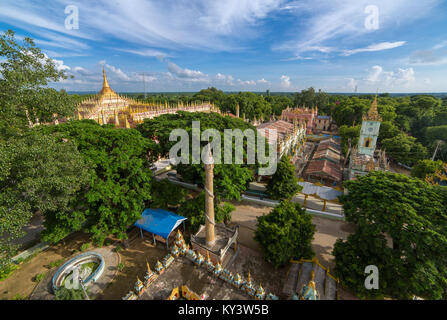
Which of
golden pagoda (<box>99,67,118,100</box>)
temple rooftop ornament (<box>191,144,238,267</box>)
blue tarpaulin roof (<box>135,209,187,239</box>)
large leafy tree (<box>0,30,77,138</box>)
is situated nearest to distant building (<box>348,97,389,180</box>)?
temple rooftop ornament (<box>191,144,238,267</box>)

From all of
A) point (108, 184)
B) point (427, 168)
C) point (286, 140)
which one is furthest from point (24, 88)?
point (427, 168)

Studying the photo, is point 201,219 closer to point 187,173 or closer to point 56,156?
point 187,173

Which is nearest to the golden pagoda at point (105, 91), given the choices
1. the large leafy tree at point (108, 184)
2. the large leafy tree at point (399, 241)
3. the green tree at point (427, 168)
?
the large leafy tree at point (108, 184)

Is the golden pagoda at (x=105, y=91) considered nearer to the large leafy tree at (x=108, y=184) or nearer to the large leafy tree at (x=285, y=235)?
the large leafy tree at (x=108, y=184)

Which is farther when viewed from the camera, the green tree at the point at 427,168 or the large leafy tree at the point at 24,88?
the green tree at the point at 427,168

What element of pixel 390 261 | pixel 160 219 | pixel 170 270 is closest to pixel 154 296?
pixel 170 270

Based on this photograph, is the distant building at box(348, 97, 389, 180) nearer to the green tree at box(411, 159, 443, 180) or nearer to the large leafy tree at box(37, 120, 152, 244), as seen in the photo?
the green tree at box(411, 159, 443, 180)

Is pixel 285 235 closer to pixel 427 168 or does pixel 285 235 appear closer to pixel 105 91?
pixel 427 168
